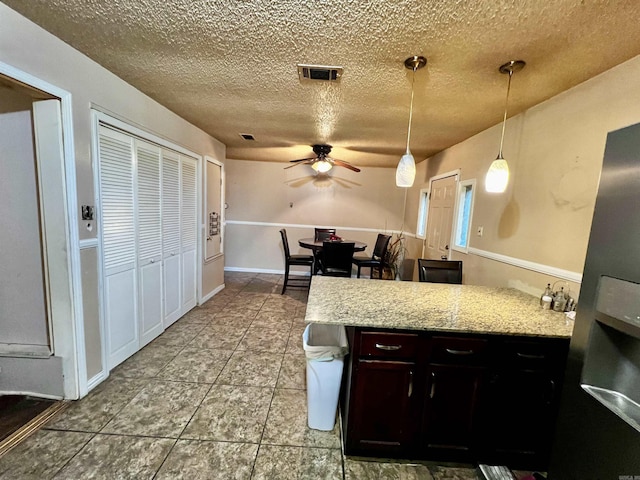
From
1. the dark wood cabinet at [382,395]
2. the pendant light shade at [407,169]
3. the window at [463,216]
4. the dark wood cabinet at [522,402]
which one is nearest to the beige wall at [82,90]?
the dark wood cabinet at [382,395]

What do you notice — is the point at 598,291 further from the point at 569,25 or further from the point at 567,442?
the point at 569,25

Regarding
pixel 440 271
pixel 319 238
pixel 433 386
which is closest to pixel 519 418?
pixel 433 386

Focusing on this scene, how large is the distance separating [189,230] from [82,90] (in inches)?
72.5

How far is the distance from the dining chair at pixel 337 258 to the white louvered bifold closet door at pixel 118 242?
2271mm

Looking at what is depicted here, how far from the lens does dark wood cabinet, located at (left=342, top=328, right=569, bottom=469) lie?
145cm

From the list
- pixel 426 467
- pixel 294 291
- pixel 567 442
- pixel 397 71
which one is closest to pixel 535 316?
pixel 567 442

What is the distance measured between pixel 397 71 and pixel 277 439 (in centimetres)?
248

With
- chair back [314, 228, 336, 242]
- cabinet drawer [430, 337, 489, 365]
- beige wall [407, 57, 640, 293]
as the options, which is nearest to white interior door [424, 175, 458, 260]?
beige wall [407, 57, 640, 293]

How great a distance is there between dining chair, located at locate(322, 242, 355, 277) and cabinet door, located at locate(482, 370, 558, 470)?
2.51 metres

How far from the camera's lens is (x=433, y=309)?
1.68 metres

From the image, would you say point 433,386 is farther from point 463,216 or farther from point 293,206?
point 293,206

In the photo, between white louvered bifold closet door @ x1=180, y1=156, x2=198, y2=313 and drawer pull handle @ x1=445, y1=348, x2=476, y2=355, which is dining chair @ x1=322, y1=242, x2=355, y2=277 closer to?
white louvered bifold closet door @ x1=180, y1=156, x2=198, y2=313

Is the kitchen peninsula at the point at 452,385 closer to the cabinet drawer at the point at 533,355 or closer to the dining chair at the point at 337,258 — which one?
the cabinet drawer at the point at 533,355

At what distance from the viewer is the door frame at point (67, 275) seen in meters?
1.70
